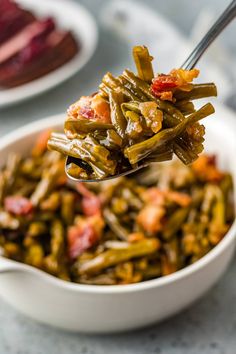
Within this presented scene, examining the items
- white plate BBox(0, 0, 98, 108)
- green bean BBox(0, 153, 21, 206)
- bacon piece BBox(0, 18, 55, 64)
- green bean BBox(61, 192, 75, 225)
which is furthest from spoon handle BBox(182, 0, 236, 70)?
bacon piece BBox(0, 18, 55, 64)

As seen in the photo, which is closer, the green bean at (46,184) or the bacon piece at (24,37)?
the green bean at (46,184)

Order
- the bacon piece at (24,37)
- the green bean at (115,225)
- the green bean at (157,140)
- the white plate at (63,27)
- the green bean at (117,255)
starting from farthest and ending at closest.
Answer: the bacon piece at (24,37) → the white plate at (63,27) → the green bean at (115,225) → the green bean at (117,255) → the green bean at (157,140)

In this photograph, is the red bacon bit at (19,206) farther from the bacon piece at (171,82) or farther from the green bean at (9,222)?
the bacon piece at (171,82)

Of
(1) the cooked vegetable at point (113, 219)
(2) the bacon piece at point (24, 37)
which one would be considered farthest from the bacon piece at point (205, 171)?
(2) the bacon piece at point (24, 37)

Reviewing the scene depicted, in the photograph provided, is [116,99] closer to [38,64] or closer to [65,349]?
[65,349]

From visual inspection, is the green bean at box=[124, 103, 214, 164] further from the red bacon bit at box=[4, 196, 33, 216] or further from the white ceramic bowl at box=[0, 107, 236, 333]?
the red bacon bit at box=[4, 196, 33, 216]

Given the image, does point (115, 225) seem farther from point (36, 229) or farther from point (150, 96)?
point (150, 96)

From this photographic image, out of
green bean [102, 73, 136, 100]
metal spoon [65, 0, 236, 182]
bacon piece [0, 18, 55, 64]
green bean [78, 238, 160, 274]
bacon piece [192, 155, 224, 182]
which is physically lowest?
bacon piece [0, 18, 55, 64]
